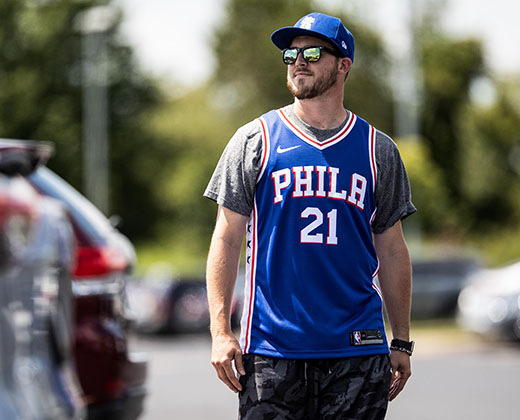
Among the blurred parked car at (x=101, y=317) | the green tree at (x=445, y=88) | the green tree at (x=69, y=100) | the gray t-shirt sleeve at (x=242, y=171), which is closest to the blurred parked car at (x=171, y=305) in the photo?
the green tree at (x=69, y=100)

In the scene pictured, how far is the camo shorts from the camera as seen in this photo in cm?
380

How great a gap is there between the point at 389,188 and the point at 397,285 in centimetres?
34

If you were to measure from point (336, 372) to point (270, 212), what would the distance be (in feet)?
1.84

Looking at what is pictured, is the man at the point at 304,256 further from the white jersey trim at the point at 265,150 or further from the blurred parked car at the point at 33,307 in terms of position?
the blurred parked car at the point at 33,307

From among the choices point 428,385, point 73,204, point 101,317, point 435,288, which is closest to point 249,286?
point 101,317

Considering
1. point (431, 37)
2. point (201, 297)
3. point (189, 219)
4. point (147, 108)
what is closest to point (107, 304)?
point (201, 297)

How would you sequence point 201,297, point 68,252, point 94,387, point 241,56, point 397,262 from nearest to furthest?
point 68,252, point 397,262, point 94,387, point 201,297, point 241,56

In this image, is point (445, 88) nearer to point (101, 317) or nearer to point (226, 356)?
point (101, 317)

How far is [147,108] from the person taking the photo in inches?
1983

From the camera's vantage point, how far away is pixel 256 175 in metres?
3.89

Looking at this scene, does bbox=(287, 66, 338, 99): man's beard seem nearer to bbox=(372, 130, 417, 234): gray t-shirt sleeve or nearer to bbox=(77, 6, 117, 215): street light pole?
bbox=(372, 130, 417, 234): gray t-shirt sleeve

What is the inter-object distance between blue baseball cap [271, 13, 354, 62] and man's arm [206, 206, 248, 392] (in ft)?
2.06

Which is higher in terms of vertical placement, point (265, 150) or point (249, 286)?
point (265, 150)

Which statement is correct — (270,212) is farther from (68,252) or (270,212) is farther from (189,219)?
(189,219)
